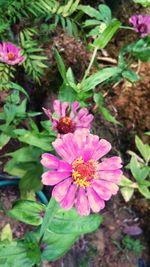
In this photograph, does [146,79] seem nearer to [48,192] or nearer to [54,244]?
[48,192]

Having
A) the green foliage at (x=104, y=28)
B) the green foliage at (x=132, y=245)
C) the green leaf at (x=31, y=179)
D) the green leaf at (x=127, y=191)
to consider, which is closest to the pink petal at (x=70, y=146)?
the green foliage at (x=104, y=28)

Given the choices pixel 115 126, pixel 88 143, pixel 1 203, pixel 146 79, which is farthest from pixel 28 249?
pixel 146 79

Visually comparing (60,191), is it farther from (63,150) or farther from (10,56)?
(10,56)

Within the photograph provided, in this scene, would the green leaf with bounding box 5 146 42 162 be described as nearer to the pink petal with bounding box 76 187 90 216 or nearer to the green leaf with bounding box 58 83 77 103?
the green leaf with bounding box 58 83 77 103

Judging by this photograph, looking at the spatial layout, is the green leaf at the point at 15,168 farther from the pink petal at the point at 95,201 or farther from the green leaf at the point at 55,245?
the pink petal at the point at 95,201

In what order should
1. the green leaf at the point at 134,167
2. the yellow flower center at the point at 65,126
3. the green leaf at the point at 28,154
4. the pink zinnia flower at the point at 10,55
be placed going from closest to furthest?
1. the yellow flower center at the point at 65,126
2. the pink zinnia flower at the point at 10,55
3. the green leaf at the point at 28,154
4. the green leaf at the point at 134,167

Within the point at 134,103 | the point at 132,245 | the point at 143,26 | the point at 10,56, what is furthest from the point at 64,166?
the point at 134,103
